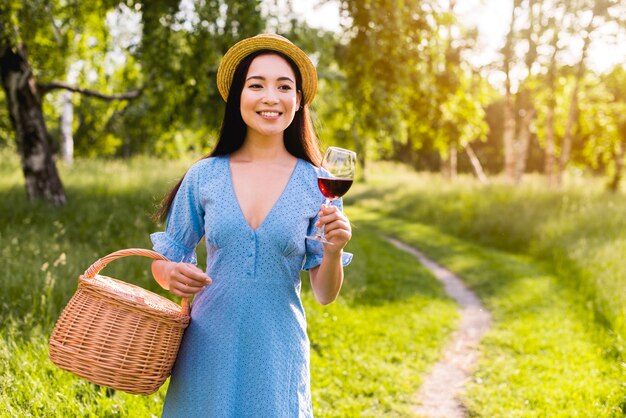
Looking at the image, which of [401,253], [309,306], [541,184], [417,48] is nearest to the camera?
[309,306]

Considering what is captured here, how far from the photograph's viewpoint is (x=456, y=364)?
18.7 ft

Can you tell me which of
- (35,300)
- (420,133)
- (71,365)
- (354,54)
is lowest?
(35,300)

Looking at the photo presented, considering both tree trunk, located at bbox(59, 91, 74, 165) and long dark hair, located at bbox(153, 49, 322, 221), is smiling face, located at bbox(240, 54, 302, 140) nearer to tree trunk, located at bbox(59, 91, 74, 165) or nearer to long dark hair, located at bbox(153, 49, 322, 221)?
long dark hair, located at bbox(153, 49, 322, 221)

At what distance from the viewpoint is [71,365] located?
2.05 metres

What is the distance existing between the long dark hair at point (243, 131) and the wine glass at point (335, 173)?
364 mm

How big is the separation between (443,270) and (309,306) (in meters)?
4.42

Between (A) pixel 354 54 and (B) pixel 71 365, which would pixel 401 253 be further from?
(B) pixel 71 365

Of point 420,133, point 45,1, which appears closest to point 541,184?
point 420,133

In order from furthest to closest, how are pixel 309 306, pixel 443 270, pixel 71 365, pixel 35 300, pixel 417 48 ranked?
pixel 443 270
pixel 417 48
pixel 309 306
pixel 35 300
pixel 71 365

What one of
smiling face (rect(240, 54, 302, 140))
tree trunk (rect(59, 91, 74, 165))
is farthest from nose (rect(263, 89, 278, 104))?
tree trunk (rect(59, 91, 74, 165))

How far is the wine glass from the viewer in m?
2.11

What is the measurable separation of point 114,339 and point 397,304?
5785 mm

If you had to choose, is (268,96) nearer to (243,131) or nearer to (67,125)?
(243,131)

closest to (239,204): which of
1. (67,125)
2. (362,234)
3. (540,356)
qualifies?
(540,356)
